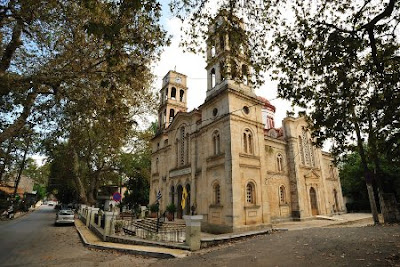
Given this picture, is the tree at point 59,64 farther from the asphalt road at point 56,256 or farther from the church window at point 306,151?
the church window at point 306,151

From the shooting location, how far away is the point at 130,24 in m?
7.09

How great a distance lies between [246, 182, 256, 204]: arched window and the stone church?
7 centimetres

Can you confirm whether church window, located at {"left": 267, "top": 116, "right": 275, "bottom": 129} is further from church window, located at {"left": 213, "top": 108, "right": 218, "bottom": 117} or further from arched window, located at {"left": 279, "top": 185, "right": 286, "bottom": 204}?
church window, located at {"left": 213, "top": 108, "right": 218, "bottom": 117}

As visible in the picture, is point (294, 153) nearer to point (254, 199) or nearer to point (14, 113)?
point (254, 199)

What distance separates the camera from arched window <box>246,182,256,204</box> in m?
16.4

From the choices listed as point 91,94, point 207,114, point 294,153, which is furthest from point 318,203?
point 91,94

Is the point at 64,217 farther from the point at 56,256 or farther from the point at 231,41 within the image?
the point at 231,41

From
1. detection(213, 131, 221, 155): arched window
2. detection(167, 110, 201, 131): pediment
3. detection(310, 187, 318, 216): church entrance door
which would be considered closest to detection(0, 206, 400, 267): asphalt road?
detection(213, 131, 221, 155): arched window

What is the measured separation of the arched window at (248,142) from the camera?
17297 mm

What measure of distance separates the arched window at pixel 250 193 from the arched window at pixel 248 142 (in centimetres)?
239

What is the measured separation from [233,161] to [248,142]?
8.59 ft

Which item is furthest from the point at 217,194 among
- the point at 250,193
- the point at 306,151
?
the point at 306,151

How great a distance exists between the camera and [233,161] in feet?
51.5

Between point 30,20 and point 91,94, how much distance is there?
313 cm
